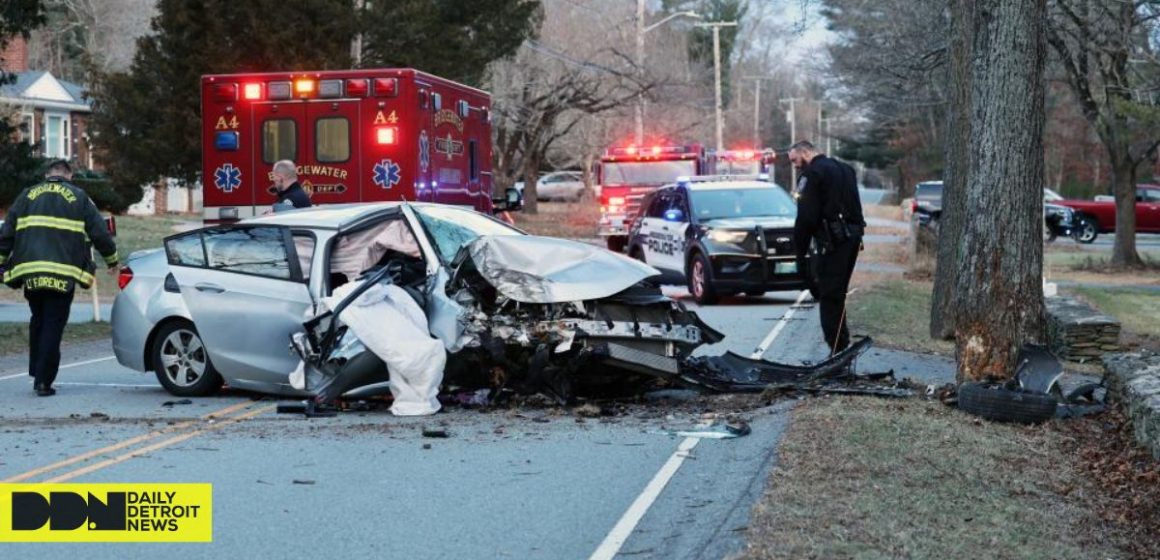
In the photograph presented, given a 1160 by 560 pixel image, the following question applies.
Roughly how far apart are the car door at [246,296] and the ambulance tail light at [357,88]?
6057 mm

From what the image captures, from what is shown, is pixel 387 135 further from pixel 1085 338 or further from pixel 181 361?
pixel 1085 338

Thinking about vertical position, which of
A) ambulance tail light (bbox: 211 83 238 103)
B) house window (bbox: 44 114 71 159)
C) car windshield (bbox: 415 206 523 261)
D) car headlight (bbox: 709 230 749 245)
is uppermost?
house window (bbox: 44 114 71 159)

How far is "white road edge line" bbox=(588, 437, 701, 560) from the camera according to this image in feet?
21.9

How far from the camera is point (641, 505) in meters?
7.49

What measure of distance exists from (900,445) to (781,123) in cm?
10999

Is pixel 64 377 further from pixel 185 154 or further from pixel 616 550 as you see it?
pixel 185 154

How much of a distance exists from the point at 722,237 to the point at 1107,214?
28.7 metres

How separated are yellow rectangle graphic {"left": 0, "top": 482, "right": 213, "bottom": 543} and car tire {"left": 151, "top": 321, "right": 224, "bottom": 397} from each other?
368cm

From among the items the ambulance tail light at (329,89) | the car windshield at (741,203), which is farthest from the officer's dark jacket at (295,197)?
the car windshield at (741,203)

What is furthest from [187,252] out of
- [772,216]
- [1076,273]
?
[1076,273]

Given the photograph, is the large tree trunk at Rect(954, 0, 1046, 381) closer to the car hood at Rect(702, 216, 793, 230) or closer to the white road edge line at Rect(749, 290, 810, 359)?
the white road edge line at Rect(749, 290, 810, 359)

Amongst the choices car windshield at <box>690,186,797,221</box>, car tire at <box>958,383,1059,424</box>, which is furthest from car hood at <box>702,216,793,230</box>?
car tire at <box>958,383,1059,424</box>

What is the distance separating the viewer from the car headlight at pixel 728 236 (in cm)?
2044

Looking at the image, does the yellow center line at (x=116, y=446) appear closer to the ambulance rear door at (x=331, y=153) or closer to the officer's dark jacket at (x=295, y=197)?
the officer's dark jacket at (x=295, y=197)
